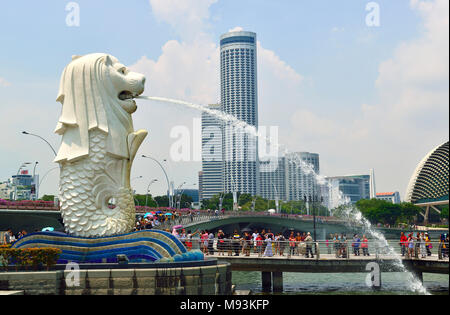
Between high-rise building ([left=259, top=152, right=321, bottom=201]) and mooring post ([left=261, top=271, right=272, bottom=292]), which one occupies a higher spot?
high-rise building ([left=259, top=152, right=321, bottom=201])

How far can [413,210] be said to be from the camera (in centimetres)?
10656

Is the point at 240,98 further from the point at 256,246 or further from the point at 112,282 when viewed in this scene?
the point at 112,282

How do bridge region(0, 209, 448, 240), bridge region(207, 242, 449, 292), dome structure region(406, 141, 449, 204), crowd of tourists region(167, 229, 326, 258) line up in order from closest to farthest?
bridge region(207, 242, 449, 292)
crowd of tourists region(167, 229, 326, 258)
bridge region(0, 209, 448, 240)
dome structure region(406, 141, 449, 204)

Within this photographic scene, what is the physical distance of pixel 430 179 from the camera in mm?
126375

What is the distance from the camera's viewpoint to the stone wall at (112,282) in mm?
15250

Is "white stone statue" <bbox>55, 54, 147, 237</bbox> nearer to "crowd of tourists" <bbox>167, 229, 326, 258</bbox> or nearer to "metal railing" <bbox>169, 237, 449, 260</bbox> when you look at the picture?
"metal railing" <bbox>169, 237, 449, 260</bbox>

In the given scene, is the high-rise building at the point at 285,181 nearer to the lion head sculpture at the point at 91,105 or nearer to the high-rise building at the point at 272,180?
the high-rise building at the point at 272,180

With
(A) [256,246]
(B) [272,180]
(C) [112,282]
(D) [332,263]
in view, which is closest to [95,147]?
(C) [112,282]

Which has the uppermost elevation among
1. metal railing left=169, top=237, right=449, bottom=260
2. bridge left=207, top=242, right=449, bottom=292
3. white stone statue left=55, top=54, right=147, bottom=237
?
white stone statue left=55, top=54, right=147, bottom=237

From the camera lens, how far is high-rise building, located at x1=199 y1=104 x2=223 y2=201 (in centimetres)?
10001

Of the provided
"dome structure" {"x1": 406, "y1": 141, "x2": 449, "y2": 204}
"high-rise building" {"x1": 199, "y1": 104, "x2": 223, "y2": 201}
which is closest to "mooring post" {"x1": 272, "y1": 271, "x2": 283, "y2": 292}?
"high-rise building" {"x1": 199, "y1": 104, "x2": 223, "y2": 201}

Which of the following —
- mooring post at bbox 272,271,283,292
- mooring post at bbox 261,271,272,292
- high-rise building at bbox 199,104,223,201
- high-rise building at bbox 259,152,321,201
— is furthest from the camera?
high-rise building at bbox 259,152,321,201
